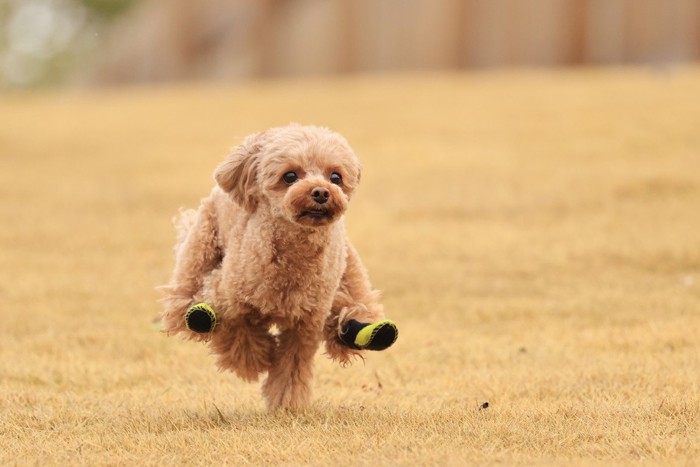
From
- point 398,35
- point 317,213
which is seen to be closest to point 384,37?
point 398,35

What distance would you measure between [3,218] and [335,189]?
7383 mm

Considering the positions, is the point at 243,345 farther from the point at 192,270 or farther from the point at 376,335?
the point at 376,335

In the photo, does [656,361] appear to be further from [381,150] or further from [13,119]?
[13,119]

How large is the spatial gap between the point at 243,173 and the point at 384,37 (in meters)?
11.9

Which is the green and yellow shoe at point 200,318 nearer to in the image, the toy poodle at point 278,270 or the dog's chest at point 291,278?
the toy poodle at point 278,270

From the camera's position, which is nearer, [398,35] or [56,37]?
[398,35]

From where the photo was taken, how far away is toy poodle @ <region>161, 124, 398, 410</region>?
4.71 meters

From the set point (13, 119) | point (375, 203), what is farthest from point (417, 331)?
point (13, 119)

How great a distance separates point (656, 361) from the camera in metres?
6.41

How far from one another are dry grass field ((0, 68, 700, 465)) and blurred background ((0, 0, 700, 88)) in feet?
1.53

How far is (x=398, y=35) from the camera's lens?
53.6 feet

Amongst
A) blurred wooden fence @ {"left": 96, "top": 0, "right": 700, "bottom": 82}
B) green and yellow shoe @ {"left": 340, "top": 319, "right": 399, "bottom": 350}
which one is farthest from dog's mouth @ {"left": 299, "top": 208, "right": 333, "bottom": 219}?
blurred wooden fence @ {"left": 96, "top": 0, "right": 700, "bottom": 82}

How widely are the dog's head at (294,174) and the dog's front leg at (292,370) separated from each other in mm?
637

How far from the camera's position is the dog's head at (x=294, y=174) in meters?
4.61
